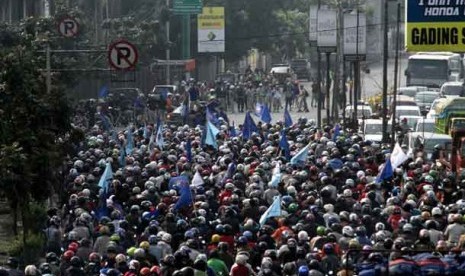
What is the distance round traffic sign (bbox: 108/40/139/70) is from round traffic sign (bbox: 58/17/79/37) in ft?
30.2

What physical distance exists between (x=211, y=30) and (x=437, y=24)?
44098 millimetres

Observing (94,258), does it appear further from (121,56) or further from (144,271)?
(121,56)

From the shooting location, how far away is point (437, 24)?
3206 centimetres

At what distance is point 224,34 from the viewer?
79.4 meters

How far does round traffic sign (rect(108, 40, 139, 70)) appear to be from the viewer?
128 feet

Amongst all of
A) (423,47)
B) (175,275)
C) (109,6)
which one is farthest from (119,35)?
(175,275)

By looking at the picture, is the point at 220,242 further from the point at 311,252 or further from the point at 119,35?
the point at 119,35

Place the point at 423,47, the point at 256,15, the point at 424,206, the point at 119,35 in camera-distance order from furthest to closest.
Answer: the point at 256,15, the point at 119,35, the point at 423,47, the point at 424,206

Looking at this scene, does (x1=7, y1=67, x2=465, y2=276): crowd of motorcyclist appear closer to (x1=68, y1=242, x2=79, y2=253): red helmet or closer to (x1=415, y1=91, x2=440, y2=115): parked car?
(x1=68, y1=242, x2=79, y2=253): red helmet

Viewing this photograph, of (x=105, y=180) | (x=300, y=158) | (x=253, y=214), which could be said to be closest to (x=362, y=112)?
(x=300, y=158)

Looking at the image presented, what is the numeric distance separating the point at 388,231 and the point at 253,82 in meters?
49.6

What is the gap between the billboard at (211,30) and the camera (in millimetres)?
75500

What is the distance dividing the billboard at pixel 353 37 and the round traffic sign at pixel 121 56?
1265 cm

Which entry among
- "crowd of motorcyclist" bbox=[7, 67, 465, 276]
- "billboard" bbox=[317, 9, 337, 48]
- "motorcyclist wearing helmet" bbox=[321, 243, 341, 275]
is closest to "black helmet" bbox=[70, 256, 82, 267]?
"crowd of motorcyclist" bbox=[7, 67, 465, 276]
